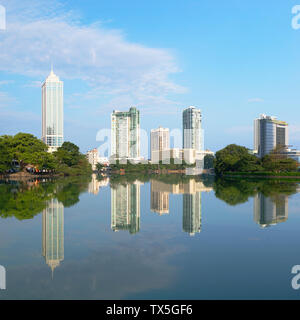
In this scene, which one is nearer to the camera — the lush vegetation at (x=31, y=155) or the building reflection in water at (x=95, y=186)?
the building reflection in water at (x=95, y=186)

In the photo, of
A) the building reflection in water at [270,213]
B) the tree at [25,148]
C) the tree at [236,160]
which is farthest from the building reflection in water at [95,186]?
the tree at [236,160]

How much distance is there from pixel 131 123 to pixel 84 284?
4939 inches

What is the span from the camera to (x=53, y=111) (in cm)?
13262

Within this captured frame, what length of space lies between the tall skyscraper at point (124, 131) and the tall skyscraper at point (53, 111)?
24.3 m

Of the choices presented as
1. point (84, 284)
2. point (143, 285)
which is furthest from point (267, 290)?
point (84, 284)

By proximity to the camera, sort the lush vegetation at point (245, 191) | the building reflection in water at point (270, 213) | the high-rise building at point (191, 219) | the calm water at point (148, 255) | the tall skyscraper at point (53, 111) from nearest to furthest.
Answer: the calm water at point (148, 255)
the high-rise building at point (191, 219)
the building reflection in water at point (270, 213)
the lush vegetation at point (245, 191)
the tall skyscraper at point (53, 111)

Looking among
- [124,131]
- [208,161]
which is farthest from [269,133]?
[124,131]

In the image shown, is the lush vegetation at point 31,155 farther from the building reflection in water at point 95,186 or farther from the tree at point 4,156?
the building reflection in water at point 95,186

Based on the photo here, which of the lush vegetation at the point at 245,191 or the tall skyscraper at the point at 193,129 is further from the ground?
the tall skyscraper at the point at 193,129

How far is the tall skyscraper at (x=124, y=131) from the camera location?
127 metres

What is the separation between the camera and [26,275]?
5.78m

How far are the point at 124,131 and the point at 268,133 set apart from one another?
57.1 meters

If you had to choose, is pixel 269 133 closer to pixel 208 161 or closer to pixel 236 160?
pixel 208 161
